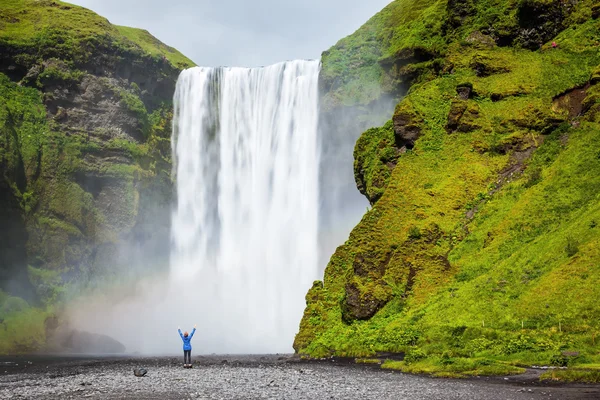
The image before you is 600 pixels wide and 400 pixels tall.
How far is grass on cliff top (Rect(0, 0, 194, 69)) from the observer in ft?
313

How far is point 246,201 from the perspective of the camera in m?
86.4

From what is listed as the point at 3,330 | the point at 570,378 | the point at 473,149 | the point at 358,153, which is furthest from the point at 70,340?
the point at 570,378

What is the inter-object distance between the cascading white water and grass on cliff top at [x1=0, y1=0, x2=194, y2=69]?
11856 millimetres

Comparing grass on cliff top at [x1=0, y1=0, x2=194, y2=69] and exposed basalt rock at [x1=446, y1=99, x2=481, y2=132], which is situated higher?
grass on cliff top at [x1=0, y1=0, x2=194, y2=69]

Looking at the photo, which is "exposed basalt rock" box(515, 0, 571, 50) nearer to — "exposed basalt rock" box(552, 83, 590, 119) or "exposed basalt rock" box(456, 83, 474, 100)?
"exposed basalt rock" box(456, 83, 474, 100)

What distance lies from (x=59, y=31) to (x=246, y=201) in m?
40.9

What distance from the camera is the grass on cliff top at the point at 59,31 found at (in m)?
95.2

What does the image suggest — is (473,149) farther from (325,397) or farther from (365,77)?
(325,397)

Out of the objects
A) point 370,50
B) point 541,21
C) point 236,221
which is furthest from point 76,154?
point 541,21

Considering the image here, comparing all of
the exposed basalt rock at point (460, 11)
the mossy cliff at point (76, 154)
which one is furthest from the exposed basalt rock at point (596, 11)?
the mossy cliff at point (76, 154)

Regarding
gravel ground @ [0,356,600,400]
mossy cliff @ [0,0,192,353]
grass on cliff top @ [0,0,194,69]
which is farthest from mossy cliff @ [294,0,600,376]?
grass on cliff top @ [0,0,194,69]

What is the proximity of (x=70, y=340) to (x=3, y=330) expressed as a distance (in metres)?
7.67

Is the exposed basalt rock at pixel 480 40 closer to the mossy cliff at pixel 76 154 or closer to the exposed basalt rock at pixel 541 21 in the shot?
the exposed basalt rock at pixel 541 21

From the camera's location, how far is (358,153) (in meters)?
58.0
